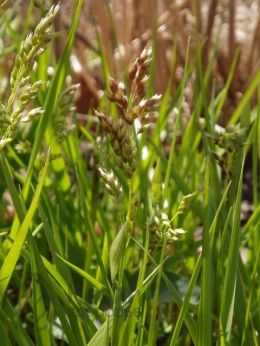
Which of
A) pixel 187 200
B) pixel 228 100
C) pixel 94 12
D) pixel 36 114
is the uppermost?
pixel 36 114

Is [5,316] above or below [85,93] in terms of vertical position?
above

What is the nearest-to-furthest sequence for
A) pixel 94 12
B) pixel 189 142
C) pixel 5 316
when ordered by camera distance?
pixel 5 316 → pixel 189 142 → pixel 94 12

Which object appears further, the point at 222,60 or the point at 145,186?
the point at 222,60

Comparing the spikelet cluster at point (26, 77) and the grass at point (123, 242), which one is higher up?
the spikelet cluster at point (26, 77)

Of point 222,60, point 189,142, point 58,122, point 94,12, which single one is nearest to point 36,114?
point 58,122

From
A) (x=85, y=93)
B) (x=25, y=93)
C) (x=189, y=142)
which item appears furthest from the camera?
(x=85, y=93)

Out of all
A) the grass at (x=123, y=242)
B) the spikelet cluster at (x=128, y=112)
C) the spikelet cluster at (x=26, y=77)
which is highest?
the spikelet cluster at (x=26, y=77)

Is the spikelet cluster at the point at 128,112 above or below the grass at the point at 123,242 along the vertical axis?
above

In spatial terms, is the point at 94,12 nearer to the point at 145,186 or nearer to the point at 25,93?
the point at 145,186

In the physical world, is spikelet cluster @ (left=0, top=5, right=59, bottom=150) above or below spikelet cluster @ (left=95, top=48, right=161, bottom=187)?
above

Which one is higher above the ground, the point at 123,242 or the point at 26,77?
the point at 26,77

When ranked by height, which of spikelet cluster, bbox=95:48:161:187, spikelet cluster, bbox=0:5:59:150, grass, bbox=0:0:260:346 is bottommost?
grass, bbox=0:0:260:346
